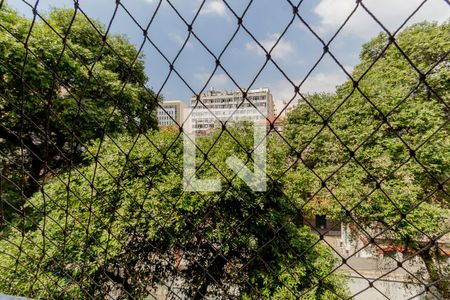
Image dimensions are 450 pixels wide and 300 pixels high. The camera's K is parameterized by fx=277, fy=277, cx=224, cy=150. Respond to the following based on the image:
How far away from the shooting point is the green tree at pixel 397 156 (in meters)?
3.14

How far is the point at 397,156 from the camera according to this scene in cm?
354

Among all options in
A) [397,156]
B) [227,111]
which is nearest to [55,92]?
[227,111]

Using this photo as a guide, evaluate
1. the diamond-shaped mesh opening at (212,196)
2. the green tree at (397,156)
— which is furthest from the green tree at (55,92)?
the green tree at (397,156)

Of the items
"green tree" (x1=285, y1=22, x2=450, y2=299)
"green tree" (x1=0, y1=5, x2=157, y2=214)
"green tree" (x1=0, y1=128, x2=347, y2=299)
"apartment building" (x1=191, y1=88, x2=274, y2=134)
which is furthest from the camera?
"green tree" (x1=0, y1=5, x2=157, y2=214)

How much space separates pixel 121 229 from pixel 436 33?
530 cm

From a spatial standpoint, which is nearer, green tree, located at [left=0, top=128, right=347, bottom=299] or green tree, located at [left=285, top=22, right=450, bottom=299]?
green tree, located at [left=0, top=128, right=347, bottom=299]

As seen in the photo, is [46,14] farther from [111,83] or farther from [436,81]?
[436,81]

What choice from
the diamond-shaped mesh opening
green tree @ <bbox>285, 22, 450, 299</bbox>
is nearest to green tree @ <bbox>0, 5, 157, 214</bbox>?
the diamond-shaped mesh opening

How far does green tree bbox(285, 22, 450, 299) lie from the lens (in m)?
3.14

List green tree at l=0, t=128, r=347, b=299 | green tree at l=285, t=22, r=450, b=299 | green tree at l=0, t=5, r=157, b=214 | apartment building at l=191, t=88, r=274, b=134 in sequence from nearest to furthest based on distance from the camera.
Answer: apartment building at l=191, t=88, r=274, b=134
green tree at l=0, t=128, r=347, b=299
green tree at l=285, t=22, r=450, b=299
green tree at l=0, t=5, r=157, b=214

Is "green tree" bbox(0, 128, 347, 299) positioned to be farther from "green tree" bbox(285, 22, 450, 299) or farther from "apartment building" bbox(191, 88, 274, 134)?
"green tree" bbox(285, 22, 450, 299)

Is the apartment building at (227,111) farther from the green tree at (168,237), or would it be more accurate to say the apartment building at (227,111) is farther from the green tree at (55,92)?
the green tree at (55,92)

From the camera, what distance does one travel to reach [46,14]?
198 inches

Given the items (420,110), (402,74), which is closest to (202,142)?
(420,110)
